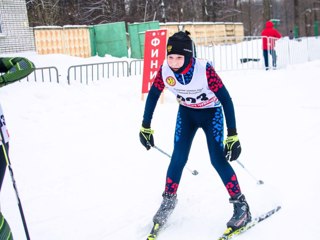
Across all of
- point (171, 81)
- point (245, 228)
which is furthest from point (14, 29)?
point (245, 228)

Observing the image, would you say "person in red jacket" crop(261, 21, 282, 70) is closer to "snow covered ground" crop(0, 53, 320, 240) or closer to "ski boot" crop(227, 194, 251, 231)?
"snow covered ground" crop(0, 53, 320, 240)

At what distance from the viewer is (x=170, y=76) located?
3.47 m

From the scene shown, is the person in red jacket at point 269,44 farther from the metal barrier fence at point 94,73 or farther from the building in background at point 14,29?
the building in background at point 14,29

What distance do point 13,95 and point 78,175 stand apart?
14.2 feet

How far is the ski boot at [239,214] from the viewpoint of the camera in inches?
135

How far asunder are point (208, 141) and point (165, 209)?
79 cm

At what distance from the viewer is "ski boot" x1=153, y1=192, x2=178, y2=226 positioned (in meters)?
3.60

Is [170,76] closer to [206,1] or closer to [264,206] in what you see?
[264,206]

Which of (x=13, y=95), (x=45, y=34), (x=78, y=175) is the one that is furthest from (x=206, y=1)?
(x=78, y=175)

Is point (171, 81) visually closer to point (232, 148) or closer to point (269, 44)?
point (232, 148)

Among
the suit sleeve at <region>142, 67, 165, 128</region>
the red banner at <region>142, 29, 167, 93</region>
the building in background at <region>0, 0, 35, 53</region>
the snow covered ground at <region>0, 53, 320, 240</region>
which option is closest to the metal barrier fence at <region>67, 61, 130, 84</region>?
the snow covered ground at <region>0, 53, 320, 240</region>

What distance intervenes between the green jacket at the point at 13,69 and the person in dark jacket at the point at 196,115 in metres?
1.21

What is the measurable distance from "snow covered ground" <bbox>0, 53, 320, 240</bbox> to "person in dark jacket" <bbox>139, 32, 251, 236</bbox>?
327mm

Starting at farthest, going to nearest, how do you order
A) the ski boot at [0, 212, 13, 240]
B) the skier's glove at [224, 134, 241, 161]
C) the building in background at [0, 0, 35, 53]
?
the building in background at [0, 0, 35, 53]
the skier's glove at [224, 134, 241, 161]
the ski boot at [0, 212, 13, 240]
